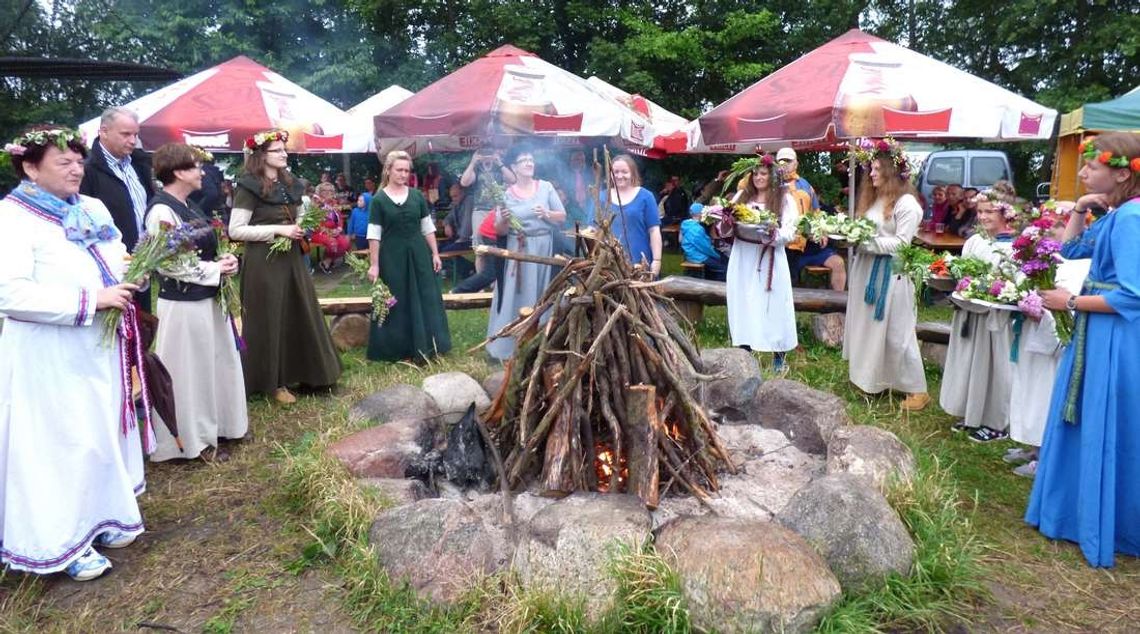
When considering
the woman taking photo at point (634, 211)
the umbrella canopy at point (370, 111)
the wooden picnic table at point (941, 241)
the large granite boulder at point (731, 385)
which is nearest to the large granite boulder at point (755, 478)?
the large granite boulder at point (731, 385)

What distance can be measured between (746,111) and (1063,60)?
13328 mm

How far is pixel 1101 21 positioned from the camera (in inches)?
642

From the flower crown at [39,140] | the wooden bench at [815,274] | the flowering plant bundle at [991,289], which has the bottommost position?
the wooden bench at [815,274]

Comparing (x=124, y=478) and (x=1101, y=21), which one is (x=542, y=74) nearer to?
(x=124, y=478)

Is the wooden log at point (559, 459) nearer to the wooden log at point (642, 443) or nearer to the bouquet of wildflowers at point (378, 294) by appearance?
the wooden log at point (642, 443)

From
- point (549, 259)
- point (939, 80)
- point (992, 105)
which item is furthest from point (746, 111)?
point (549, 259)

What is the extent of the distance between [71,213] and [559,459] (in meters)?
2.46

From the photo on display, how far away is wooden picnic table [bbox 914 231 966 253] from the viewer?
11383 millimetres

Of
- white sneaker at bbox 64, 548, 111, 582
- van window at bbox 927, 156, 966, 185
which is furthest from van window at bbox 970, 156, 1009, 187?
white sneaker at bbox 64, 548, 111, 582

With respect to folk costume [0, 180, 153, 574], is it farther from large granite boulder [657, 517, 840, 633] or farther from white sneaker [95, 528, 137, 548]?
large granite boulder [657, 517, 840, 633]

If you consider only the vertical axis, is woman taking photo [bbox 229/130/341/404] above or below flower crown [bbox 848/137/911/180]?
below

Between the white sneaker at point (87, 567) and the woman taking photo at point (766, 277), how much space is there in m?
4.78

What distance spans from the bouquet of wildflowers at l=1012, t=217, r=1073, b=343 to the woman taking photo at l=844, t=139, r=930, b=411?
1.56m

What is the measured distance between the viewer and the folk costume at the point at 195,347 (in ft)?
15.0
